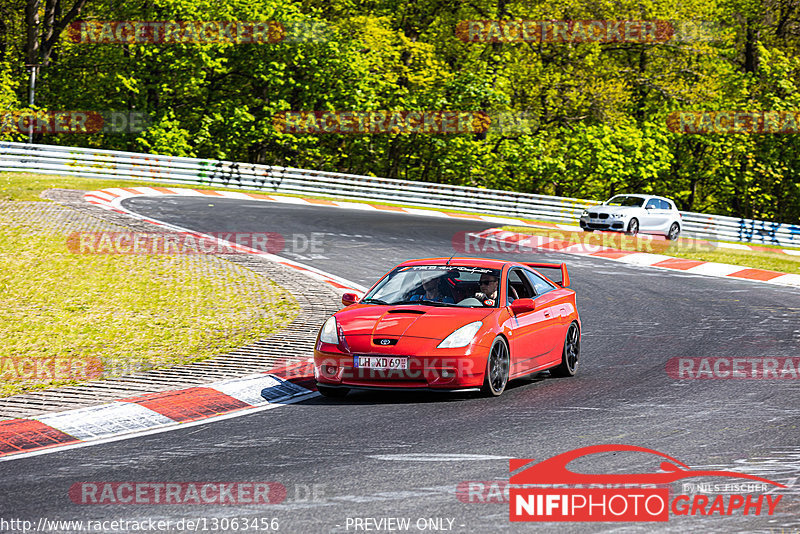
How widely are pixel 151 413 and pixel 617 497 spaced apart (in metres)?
4.07

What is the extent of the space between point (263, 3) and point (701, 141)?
70.4ft

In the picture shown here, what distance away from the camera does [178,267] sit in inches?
611

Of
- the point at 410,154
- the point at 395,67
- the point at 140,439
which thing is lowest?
the point at 140,439

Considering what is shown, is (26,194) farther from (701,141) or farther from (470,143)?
(701,141)

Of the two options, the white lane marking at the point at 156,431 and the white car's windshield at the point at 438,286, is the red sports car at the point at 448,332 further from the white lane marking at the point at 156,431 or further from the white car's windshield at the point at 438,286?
the white lane marking at the point at 156,431

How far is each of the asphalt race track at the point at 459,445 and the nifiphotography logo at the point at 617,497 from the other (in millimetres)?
112

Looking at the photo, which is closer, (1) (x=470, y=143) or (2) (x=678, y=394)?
(2) (x=678, y=394)

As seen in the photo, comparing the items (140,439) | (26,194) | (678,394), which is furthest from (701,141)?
(140,439)

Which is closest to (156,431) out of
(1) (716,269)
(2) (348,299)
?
(2) (348,299)

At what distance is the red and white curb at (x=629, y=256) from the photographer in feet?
62.3

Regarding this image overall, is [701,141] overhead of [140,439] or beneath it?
overhead

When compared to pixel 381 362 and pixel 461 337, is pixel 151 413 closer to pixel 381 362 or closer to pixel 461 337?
pixel 381 362

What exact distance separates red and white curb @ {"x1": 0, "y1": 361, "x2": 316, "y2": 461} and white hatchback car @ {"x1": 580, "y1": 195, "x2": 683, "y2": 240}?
2081 centimetres

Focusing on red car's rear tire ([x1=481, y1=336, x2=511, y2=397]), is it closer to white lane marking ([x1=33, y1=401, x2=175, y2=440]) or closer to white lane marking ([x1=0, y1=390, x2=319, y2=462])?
white lane marking ([x1=0, y1=390, x2=319, y2=462])
